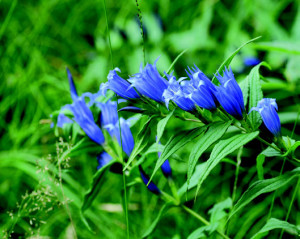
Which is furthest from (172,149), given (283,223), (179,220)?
(179,220)

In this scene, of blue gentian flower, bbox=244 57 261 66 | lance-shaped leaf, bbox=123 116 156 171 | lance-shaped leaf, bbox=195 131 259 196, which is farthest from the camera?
blue gentian flower, bbox=244 57 261 66

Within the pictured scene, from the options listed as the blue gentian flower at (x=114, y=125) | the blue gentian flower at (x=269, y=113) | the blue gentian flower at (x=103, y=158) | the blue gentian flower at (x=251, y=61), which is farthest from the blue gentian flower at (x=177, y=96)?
the blue gentian flower at (x=251, y=61)

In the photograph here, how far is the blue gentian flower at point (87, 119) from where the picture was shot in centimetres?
112

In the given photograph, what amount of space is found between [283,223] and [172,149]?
292 mm

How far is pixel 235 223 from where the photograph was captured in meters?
1.69

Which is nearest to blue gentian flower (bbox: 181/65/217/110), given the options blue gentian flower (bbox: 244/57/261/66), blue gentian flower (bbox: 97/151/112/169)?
blue gentian flower (bbox: 97/151/112/169)

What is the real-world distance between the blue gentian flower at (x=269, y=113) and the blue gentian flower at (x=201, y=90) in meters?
0.08

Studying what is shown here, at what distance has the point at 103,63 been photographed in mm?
2201

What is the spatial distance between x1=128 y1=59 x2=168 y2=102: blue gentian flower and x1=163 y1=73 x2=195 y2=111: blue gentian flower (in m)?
0.03

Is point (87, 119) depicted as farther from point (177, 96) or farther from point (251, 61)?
point (251, 61)

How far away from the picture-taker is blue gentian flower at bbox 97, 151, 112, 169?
1.17 meters

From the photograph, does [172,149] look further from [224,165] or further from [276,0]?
[276,0]

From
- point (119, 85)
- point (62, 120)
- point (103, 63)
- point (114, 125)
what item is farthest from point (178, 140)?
point (103, 63)

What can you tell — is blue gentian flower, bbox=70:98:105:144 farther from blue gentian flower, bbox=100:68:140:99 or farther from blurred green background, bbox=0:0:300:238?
blurred green background, bbox=0:0:300:238
